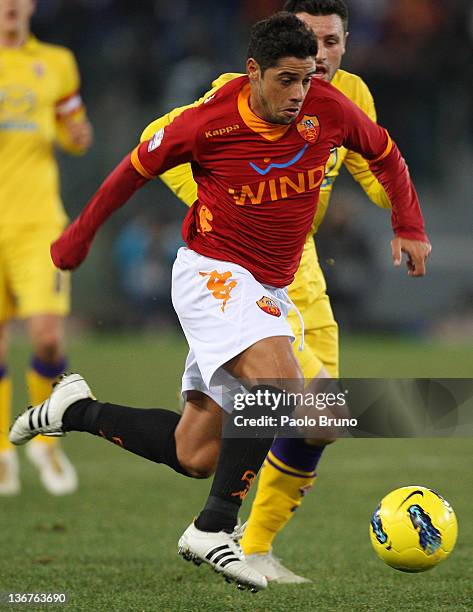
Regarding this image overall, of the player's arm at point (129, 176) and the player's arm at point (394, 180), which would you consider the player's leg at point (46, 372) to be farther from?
the player's arm at point (394, 180)

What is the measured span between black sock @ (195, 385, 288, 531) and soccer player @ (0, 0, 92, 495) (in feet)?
10.9

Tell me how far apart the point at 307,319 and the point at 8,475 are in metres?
2.77

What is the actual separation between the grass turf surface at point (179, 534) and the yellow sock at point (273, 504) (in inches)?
8.1

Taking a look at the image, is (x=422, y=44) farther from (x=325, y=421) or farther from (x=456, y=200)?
(x=325, y=421)

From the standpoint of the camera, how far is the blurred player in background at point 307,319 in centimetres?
498

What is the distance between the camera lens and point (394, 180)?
4625 mm

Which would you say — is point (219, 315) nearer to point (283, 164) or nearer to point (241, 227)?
point (241, 227)

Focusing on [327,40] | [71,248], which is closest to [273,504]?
[71,248]

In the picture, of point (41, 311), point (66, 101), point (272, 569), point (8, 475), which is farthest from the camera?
point (66, 101)

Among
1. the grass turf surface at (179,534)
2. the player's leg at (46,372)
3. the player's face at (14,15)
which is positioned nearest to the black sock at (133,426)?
the grass turf surface at (179,534)

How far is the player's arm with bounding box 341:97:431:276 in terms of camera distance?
4465 millimetres

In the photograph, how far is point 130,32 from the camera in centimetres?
1598

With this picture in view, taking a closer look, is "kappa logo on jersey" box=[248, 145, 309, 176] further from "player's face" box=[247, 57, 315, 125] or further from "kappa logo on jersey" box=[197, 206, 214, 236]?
"kappa logo on jersey" box=[197, 206, 214, 236]

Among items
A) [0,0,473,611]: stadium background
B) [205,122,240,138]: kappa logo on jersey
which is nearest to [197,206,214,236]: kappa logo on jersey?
[205,122,240,138]: kappa logo on jersey
